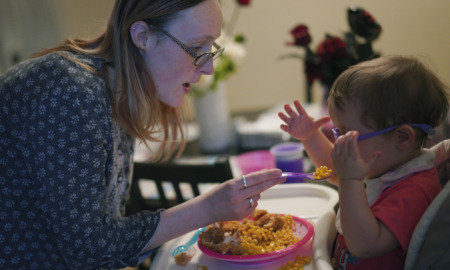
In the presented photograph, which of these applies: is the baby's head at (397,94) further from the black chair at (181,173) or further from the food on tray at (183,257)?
the food on tray at (183,257)

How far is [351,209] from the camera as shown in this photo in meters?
0.83

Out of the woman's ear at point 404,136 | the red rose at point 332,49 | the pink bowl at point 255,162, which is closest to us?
the woman's ear at point 404,136

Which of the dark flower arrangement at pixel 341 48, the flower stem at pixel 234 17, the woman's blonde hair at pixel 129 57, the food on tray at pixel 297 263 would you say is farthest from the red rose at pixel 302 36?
the flower stem at pixel 234 17

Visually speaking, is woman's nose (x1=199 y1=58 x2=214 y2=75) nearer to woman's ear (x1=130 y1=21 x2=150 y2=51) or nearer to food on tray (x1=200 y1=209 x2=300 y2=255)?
woman's ear (x1=130 y1=21 x2=150 y2=51)

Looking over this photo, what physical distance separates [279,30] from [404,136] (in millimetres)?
2412

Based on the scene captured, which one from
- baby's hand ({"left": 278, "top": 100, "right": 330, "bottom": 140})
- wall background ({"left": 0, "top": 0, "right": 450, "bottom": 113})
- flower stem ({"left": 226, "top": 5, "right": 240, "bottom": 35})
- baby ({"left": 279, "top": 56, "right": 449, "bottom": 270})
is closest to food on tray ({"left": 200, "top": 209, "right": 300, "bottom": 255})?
baby ({"left": 279, "top": 56, "right": 449, "bottom": 270})

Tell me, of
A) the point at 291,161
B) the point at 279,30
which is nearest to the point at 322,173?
the point at 291,161

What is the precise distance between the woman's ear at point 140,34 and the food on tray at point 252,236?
1.66 feet

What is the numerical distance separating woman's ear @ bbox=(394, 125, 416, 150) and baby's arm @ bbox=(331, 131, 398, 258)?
0.12 meters

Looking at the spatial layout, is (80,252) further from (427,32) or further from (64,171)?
(427,32)

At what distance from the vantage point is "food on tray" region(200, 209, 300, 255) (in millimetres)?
981

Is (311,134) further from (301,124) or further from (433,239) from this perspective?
(433,239)

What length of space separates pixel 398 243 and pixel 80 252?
2.29 ft

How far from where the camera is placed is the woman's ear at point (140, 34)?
1030 millimetres
